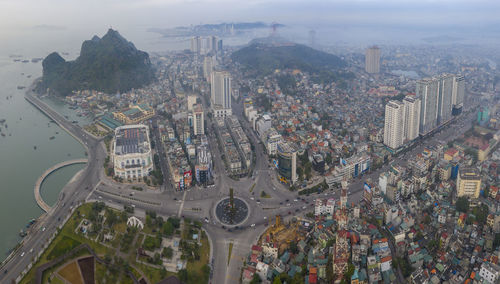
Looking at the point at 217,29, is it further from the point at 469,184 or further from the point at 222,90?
the point at 469,184

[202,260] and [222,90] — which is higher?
[222,90]

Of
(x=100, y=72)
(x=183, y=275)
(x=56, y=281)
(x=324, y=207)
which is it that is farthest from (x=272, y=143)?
(x=100, y=72)

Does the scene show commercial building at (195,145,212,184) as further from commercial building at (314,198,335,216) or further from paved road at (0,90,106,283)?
commercial building at (314,198,335,216)

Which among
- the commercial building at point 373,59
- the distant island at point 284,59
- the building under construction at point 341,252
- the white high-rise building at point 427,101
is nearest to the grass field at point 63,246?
the building under construction at point 341,252

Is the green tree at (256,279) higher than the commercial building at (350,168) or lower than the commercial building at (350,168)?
lower

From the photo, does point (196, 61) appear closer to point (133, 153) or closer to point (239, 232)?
point (133, 153)

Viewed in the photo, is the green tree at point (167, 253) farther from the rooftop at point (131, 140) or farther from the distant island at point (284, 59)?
the distant island at point (284, 59)

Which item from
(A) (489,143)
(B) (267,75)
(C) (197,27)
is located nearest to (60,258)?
(A) (489,143)
